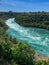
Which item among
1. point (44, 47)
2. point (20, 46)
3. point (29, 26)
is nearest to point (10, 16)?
point (29, 26)

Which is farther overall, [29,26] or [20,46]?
[29,26]

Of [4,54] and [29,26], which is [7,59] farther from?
[29,26]

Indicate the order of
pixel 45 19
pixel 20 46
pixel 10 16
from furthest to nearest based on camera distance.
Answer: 1. pixel 10 16
2. pixel 45 19
3. pixel 20 46

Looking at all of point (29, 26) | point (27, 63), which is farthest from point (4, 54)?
point (29, 26)

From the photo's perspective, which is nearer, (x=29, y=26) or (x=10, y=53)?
(x=10, y=53)

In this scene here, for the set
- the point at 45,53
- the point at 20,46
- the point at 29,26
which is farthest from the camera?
the point at 29,26

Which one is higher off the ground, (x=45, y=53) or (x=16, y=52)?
(x=16, y=52)

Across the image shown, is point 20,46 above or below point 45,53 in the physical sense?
above

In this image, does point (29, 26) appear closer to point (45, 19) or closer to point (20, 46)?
point (45, 19)

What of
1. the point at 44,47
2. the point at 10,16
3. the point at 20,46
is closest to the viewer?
the point at 20,46
